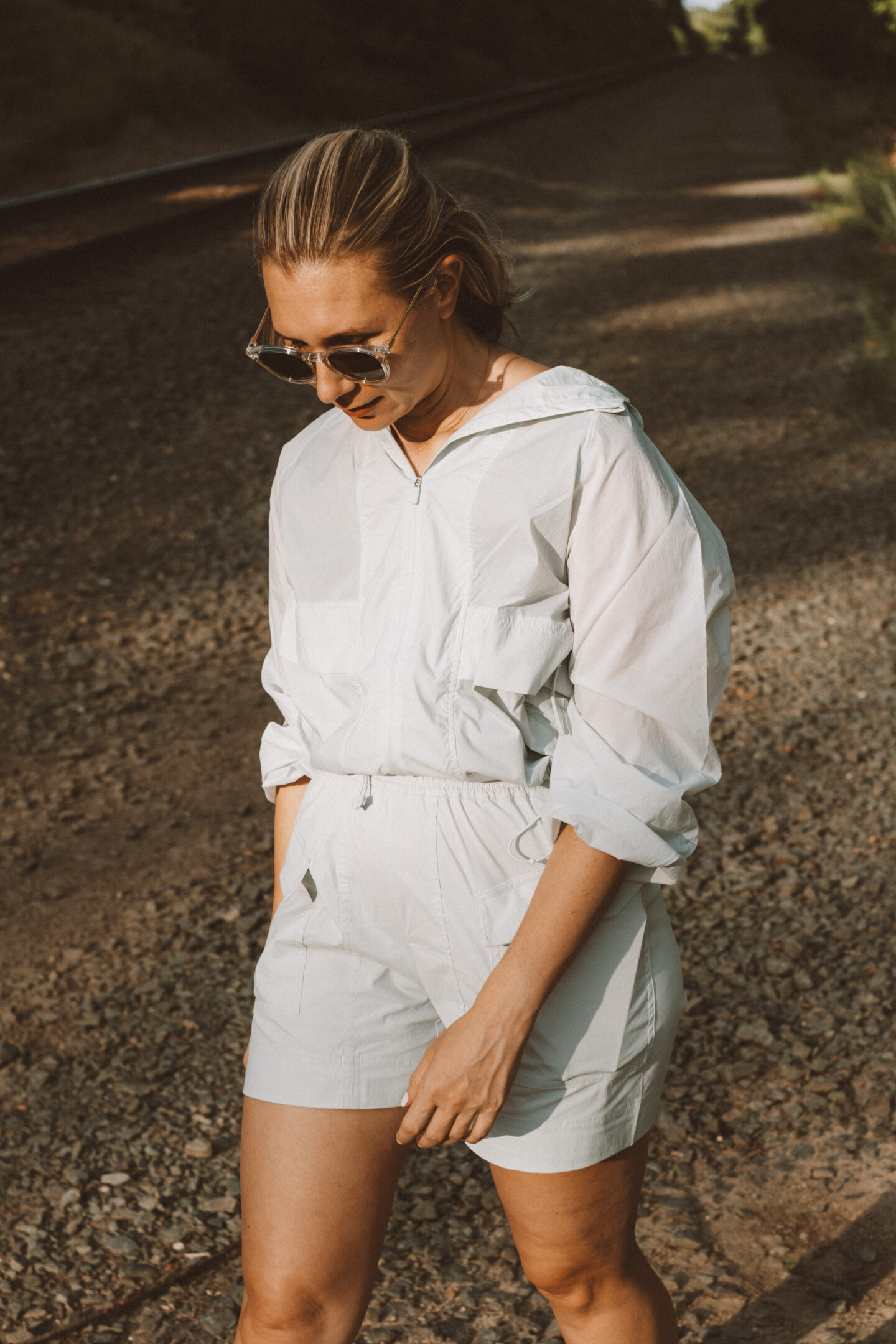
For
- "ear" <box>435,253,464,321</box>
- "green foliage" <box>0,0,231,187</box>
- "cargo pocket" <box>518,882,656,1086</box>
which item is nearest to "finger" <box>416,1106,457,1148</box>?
"cargo pocket" <box>518,882,656,1086</box>

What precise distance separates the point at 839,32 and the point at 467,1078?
135ft

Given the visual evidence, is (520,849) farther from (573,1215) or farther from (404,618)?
(573,1215)

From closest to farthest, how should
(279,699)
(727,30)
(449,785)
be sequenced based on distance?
(449,785) < (279,699) < (727,30)

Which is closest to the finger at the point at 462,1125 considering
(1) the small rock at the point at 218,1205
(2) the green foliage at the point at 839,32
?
(1) the small rock at the point at 218,1205

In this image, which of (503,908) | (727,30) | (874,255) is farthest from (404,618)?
(727,30)

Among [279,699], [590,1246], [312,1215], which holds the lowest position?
[312,1215]

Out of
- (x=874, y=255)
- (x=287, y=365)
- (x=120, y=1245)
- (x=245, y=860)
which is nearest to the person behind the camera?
(x=287, y=365)

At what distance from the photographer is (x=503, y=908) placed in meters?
1.65

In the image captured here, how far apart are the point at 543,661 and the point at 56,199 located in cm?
1481

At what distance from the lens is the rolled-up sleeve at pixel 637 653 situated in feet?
5.08

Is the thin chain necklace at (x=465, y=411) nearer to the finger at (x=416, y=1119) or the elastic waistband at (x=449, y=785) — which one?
the elastic waistband at (x=449, y=785)

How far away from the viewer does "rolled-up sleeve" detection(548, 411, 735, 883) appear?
1.55m

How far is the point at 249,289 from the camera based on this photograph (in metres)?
11.8

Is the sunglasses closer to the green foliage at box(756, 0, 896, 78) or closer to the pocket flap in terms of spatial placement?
the pocket flap
